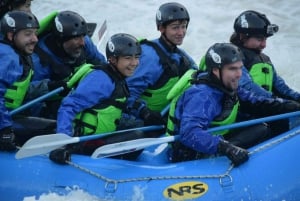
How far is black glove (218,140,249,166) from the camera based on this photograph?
12.7 feet

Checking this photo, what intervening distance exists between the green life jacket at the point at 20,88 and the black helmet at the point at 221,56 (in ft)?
4.61

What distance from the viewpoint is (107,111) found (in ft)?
14.1

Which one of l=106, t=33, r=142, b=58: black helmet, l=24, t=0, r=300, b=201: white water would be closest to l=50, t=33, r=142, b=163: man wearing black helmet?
l=106, t=33, r=142, b=58: black helmet

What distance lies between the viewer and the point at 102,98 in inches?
167

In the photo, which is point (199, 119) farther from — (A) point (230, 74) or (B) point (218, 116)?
(A) point (230, 74)

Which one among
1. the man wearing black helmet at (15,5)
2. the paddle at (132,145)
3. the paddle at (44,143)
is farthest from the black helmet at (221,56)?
the man wearing black helmet at (15,5)

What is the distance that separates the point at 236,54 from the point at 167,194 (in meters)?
1.02

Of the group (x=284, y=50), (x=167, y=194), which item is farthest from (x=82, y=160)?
(x=284, y=50)

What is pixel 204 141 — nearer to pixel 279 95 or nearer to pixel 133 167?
pixel 133 167

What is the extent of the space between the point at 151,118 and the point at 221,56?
0.92 metres

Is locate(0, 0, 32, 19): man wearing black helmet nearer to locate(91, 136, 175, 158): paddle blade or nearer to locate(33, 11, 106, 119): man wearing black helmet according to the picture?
locate(33, 11, 106, 119): man wearing black helmet

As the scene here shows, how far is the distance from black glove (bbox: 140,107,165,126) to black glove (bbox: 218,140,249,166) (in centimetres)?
87

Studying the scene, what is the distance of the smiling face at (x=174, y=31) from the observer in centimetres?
488

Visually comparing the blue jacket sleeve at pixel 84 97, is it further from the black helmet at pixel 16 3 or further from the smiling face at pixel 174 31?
the black helmet at pixel 16 3
